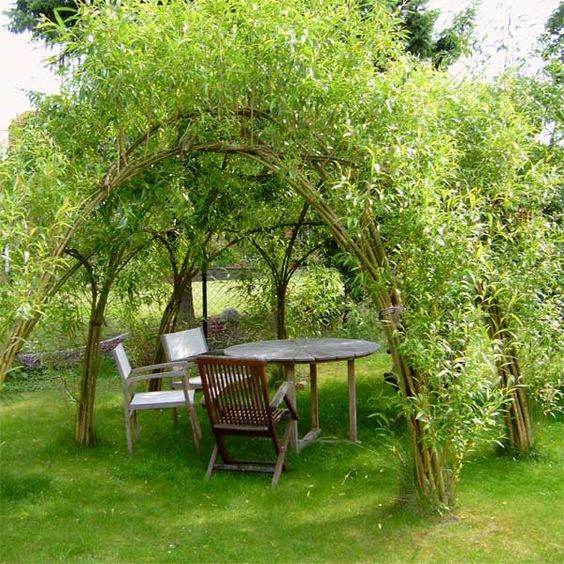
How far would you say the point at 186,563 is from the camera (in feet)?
11.2

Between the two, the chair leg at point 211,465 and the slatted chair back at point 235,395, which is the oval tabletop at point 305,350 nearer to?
the slatted chair back at point 235,395

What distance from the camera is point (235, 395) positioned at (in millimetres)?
4461

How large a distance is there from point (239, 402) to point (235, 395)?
53mm

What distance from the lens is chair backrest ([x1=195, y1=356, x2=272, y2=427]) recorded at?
14.3 feet

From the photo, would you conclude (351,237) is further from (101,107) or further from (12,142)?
(12,142)

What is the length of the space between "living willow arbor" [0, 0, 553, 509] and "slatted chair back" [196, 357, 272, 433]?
1055 mm

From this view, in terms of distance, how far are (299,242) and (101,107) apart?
141 inches

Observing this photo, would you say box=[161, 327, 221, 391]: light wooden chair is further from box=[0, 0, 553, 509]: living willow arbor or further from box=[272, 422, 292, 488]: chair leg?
Answer: box=[0, 0, 553, 509]: living willow arbor

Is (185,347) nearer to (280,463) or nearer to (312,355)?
(312,355)

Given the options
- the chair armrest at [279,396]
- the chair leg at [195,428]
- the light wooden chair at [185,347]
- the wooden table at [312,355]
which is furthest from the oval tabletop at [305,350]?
the chair leg at [195,428]

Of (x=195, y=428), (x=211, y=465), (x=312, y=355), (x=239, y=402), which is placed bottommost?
(x=211, y=465)

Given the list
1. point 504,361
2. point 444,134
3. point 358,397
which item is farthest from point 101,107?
point 358,397

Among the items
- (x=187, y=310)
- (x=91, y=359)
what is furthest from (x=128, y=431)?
(x=187, y=310)

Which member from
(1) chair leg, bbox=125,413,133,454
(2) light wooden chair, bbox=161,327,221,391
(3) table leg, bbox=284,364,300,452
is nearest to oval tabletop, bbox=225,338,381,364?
(3) table leg, bbox=284,364,300,452
